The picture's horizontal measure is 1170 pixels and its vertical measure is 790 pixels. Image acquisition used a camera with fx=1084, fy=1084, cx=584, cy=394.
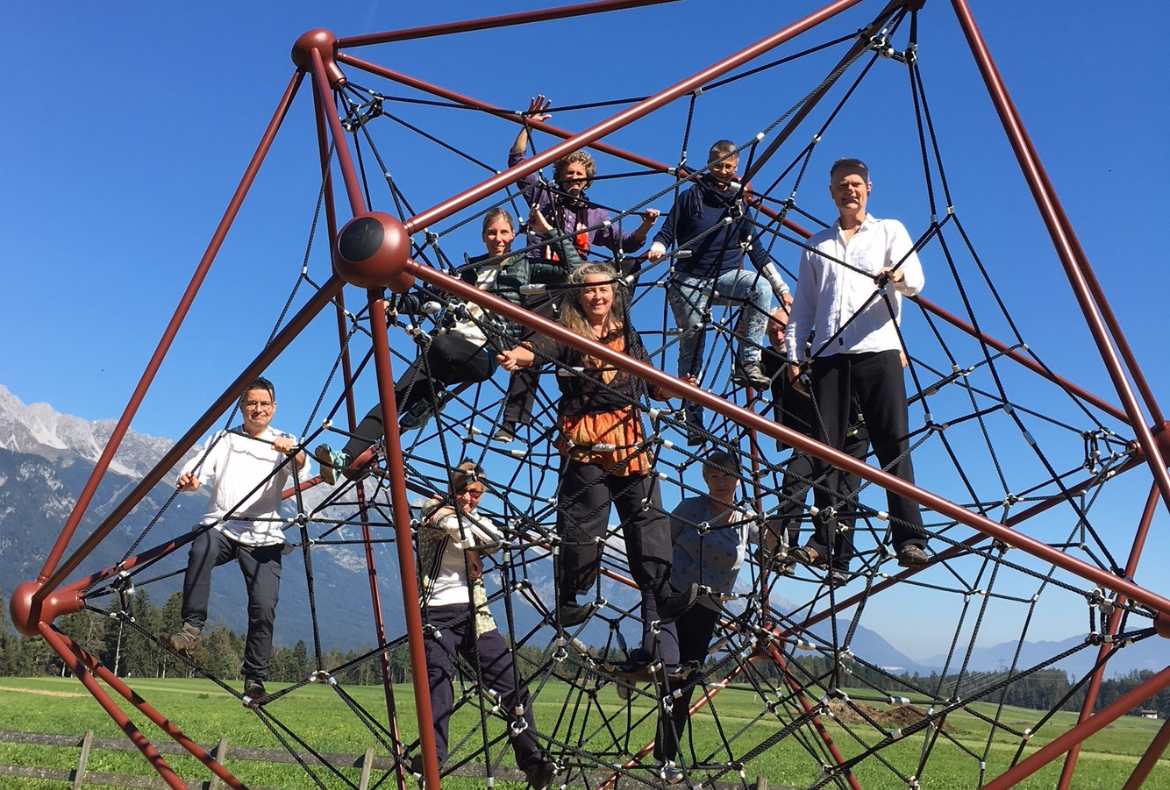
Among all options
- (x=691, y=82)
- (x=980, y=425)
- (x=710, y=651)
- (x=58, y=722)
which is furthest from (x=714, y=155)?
(x=58, y=722)

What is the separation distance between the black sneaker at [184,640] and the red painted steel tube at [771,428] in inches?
139

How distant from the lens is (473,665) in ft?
22.2

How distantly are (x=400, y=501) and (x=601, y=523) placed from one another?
1709mm

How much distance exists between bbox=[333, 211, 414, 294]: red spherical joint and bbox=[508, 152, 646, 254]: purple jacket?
2185 millimetres

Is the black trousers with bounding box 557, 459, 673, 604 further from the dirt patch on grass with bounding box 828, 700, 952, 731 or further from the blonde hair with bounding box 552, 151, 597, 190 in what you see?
the blonde hair with bounding box 552, 151, 597, 190

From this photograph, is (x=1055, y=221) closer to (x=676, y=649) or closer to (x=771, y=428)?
(x=771, y=428)

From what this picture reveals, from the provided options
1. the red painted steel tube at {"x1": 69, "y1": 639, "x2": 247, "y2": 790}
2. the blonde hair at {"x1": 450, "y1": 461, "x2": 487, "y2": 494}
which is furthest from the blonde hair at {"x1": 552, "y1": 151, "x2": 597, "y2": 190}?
the red painted steel tube at {"x1": 69, "y1": 639, "x2": 247, "y2": 790}

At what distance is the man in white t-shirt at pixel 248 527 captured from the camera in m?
6.71

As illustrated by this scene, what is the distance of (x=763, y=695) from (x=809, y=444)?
2.25 m

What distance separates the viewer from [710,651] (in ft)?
22.8

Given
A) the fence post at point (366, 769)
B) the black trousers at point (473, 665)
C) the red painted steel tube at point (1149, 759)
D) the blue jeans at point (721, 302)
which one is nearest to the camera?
the red painted steel tube at point (1149, 759)

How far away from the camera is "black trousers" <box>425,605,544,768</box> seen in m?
6.42

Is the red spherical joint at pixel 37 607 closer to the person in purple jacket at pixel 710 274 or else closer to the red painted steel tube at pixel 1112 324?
the person in purple jacket at pixel 710 274

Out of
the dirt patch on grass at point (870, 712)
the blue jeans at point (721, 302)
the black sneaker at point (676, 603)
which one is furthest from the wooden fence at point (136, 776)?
the black sneaker at point (676, 603)
